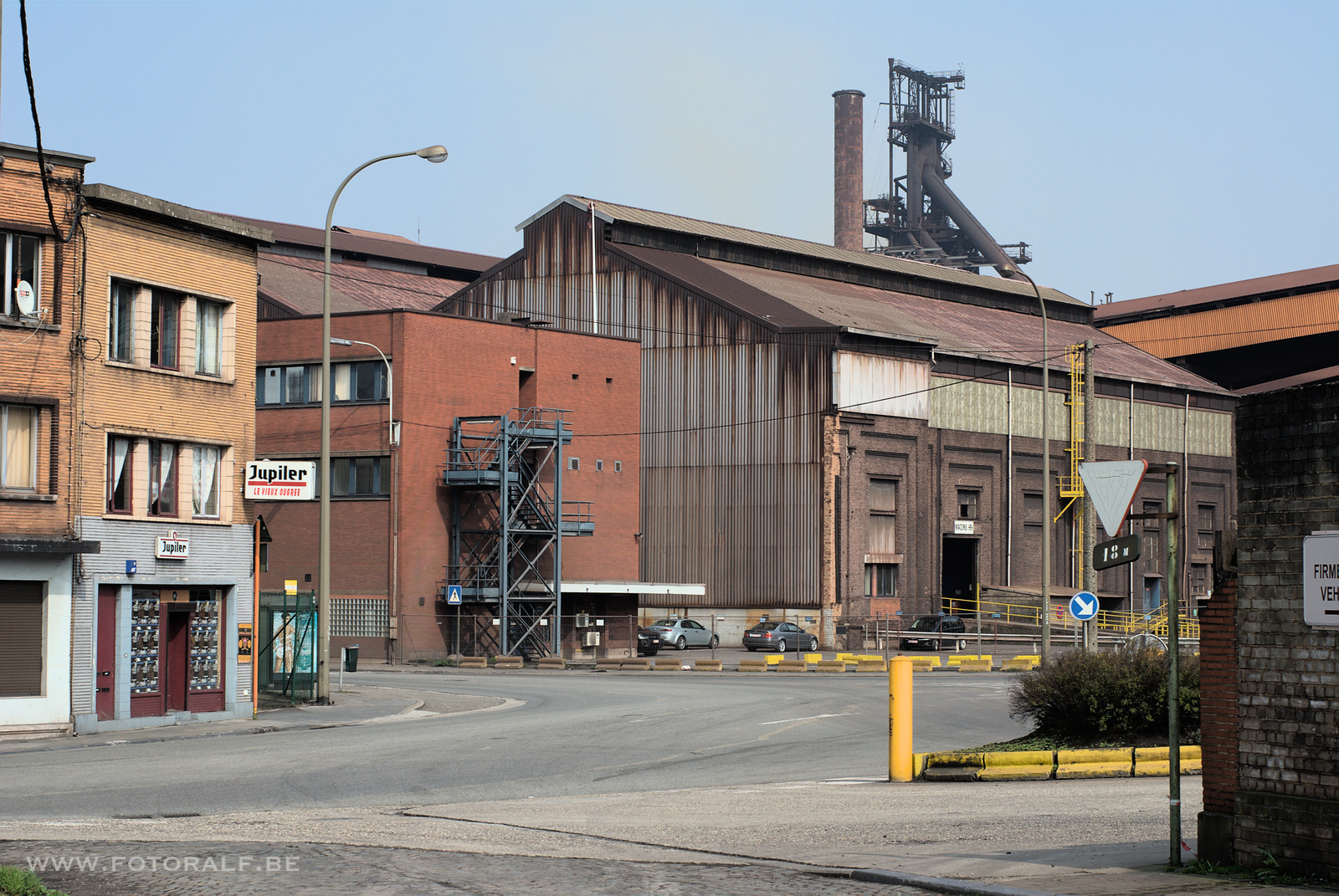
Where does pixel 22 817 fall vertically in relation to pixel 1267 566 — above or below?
below

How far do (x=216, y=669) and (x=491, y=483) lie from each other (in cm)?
2470

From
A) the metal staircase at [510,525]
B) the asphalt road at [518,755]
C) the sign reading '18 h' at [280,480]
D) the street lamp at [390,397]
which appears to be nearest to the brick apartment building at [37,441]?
the asphalt road at [518,755]

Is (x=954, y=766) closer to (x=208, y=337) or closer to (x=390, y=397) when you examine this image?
(x=208, y=337)

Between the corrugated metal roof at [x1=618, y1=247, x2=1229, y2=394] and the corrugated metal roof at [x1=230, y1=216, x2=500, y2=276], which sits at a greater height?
the corrugated metal roof at [x1=230, y1=216, x2=500, y2=276]

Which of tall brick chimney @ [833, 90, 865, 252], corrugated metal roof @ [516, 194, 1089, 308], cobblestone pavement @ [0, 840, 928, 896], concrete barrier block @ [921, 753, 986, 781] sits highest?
tall brick chimney @ [833, 90, 865, 252]

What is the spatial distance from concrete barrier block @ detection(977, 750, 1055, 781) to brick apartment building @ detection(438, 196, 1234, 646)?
4198cm

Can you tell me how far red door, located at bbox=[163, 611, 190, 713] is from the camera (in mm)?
28266

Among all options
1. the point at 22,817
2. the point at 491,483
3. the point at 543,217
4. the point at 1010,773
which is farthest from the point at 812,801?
the point at 543,217

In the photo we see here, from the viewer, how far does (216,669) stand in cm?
2920

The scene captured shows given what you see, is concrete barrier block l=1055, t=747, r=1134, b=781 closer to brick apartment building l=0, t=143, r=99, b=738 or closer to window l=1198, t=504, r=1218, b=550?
brick apartment building l=0, t=143, r=99, b=738

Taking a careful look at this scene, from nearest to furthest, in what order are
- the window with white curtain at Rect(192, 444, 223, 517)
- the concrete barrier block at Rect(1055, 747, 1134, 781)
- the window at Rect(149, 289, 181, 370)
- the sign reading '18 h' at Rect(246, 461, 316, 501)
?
the concrete barrier block at Rect(1055, 747, 1134, 781)
the window at Rect(149, 289, 181, 370)
the sign reading '18 h' at Rect(246, 461, 316, 501)
the window with white curtain at Rect(192, 444, 223, 517)

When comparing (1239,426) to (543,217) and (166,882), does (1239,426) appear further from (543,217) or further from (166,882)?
(543,217)

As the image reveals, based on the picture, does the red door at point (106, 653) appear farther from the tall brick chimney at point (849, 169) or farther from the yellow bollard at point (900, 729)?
the tall brick chimney at point (849, 169)

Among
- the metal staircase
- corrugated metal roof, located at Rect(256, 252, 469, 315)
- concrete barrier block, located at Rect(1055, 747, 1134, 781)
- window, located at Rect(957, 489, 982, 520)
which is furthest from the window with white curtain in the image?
window, located at Rect(957, 489, 982, 520)
